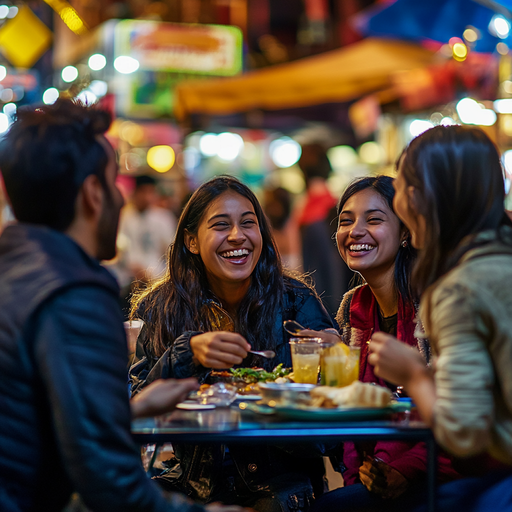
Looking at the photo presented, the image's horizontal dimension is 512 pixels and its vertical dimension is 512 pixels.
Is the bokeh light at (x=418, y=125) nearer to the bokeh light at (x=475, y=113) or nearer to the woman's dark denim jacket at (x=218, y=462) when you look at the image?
the bokeh light at (x=475, y=113)

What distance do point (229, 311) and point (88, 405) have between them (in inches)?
66.3

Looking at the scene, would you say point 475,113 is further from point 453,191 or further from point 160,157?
point 160,157

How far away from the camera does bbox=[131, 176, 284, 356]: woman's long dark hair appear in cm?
308

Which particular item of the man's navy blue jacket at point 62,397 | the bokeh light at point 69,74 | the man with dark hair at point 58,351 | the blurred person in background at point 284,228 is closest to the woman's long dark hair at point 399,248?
the man with dark hair at point 58,351

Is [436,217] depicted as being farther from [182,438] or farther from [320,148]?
[320,148]

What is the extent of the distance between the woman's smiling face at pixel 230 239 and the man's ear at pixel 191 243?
0.03 m

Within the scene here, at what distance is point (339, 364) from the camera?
89.5 inches

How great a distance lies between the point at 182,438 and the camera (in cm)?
192

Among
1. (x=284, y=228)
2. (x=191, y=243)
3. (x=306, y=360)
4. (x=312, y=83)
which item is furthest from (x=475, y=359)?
(x=312, y=83)

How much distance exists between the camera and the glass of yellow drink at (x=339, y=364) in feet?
7.47

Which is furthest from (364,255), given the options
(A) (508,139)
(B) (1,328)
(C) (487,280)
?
(A) (508,139)

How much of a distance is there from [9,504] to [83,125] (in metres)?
1.04

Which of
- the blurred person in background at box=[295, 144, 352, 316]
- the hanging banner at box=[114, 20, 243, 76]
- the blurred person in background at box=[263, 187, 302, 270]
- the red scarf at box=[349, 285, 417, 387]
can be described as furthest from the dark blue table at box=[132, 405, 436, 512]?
the hanging banner at box=[114, 20, 243, 76]

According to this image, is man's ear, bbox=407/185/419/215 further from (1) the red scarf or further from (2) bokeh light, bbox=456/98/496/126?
(2) bokeh light, bbox=456/98/496/126
